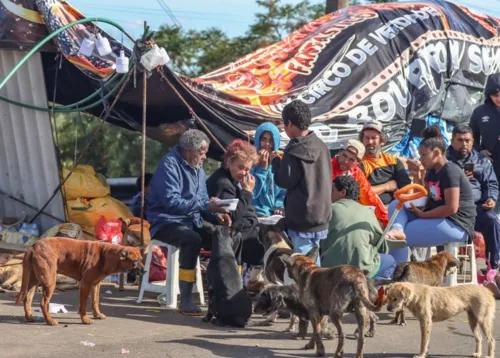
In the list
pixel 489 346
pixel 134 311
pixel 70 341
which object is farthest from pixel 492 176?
pixel 70 341

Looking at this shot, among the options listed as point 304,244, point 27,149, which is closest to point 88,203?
point 27,149

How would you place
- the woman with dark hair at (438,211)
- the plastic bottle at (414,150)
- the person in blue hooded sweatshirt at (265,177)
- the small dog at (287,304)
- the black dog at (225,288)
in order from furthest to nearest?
1. the plastic bottle at (414,150)
2. the person in blue hooded sweatshirt at (265,177)
3. the woman with dark hair at (438,211)
4. the black dog at (225,288)
5. the small dog at (287,304)

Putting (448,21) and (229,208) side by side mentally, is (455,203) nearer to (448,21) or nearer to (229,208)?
(229,208)

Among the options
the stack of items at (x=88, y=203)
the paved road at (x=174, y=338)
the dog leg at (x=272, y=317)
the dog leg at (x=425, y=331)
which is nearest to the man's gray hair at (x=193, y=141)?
the paved road at (x=174, y=338)

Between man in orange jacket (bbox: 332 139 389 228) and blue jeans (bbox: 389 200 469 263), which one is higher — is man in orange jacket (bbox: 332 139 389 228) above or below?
above

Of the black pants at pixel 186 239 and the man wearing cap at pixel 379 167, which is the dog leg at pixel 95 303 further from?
the man wearing cap at pixel 379 167

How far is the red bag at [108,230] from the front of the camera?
9844 millimetres

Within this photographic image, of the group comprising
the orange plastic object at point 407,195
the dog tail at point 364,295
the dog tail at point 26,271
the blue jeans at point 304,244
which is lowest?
the dog tail at point 364,295

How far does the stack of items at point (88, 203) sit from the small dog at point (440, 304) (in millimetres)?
4439

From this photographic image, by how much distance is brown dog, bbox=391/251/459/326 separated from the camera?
25.3 feet

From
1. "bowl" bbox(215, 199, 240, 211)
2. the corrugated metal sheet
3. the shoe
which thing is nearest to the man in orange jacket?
"bowl" bbox(215, 199, 240, 211)

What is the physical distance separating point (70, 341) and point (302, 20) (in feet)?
41.3

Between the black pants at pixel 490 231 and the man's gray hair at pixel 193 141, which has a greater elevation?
the man's gray hair at pixel 193 141

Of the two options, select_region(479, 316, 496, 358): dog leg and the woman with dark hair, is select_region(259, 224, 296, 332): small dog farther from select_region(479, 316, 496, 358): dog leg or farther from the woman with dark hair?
select_region(479, 316, 496, 358): dog leg
